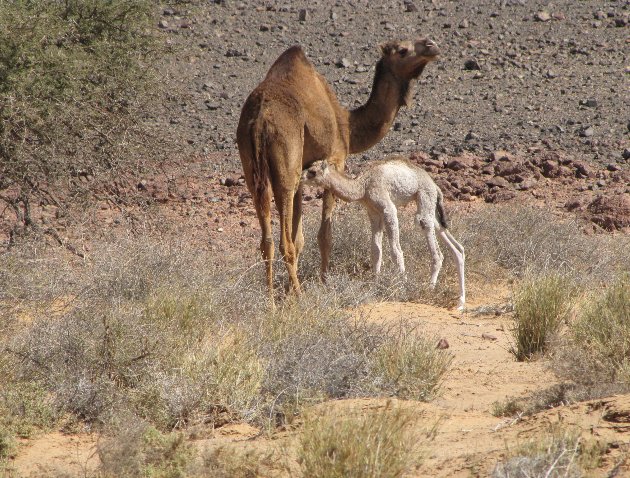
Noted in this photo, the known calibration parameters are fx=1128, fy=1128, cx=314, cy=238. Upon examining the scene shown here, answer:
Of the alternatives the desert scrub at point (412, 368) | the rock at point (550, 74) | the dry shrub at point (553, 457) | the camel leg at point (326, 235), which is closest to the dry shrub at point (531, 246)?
the camel leg at point (326, 235)

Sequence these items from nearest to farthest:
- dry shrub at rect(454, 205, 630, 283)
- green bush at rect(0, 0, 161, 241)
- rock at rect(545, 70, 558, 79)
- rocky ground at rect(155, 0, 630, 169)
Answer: green bush at rect(0, 0, 161, 241)
dry shrub at rect(454, 205, 630, 283)
rocky ground at rect(155, 0, 630, 169)
rock at rect(545, 70, 558, 79)

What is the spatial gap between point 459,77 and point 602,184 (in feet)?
21.6

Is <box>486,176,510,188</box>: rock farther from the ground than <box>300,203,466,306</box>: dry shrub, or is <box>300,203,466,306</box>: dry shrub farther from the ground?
<box>300,203,466,306</box>: dry shrub

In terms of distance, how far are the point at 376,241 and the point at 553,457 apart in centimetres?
633

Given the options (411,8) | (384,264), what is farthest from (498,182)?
(411,8)

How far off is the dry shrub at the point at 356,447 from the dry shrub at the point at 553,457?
0.49 m

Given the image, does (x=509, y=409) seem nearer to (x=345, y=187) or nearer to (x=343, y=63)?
(x=345, y=187)

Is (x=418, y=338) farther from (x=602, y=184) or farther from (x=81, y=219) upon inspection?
(x=602, y=184)

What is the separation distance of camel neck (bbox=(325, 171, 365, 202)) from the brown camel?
0.75ft

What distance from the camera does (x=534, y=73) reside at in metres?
23.4

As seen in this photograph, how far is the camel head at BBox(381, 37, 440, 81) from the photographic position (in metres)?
12.9

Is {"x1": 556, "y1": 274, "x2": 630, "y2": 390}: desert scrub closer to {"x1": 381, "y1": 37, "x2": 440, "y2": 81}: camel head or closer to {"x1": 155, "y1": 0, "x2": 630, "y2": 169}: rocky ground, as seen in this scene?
{"x1": 381, "y1": 37, "x2": 440, "y2": 81}: camel head

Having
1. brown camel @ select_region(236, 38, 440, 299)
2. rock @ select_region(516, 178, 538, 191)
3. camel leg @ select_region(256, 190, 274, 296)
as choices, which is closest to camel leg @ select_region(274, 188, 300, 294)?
brown camel @ select_region(236, 38, 440, 299)

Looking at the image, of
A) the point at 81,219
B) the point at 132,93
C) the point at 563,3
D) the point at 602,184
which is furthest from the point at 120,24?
the point at 563,3
